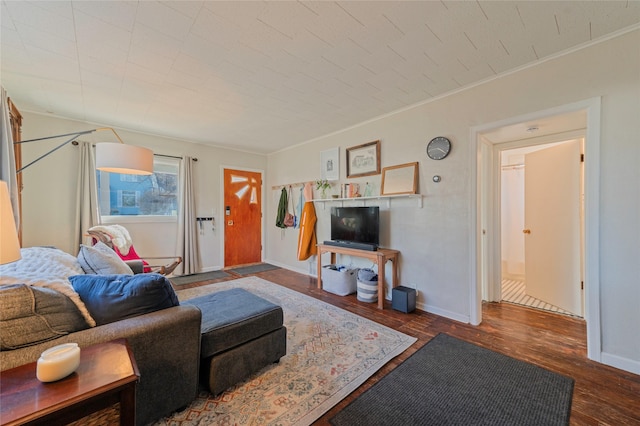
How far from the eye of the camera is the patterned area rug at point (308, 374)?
4.94 ft

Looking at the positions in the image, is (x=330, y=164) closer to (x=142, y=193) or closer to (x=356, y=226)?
(x=356, y=226)

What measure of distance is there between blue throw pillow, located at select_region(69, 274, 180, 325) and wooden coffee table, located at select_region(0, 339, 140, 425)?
1.21 ft

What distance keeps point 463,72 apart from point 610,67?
1.02m

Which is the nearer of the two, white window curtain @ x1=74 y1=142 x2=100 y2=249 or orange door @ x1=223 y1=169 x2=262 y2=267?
white window curtain @ x1=74 y1=142 x2=100 y2=249

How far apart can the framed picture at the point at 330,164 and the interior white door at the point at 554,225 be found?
2702 mm

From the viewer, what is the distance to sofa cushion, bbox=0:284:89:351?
1.00 meters

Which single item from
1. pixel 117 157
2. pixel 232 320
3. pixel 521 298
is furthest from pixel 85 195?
pixel 521 298

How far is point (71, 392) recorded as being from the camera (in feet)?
2.66

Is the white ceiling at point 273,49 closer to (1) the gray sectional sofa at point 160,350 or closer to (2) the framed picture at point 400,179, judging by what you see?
(2) the framed picture at point 400,179

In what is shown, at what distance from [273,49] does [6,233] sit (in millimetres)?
1984

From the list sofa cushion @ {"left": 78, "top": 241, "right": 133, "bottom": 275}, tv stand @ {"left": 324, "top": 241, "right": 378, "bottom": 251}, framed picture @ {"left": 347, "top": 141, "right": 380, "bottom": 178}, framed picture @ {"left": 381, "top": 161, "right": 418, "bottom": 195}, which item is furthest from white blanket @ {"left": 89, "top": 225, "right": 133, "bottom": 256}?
framed picture @ {"left": 381, "top": 161, "right": 418, "bottom": 195}

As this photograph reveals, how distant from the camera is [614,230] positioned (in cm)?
198

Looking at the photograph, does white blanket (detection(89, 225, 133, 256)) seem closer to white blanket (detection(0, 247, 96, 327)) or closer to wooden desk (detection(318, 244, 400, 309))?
white blanket (detection(0, 247, 96, 327))

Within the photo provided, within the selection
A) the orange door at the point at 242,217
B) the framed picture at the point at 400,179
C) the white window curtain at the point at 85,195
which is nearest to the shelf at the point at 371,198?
the framed picture at the point at 400,179
